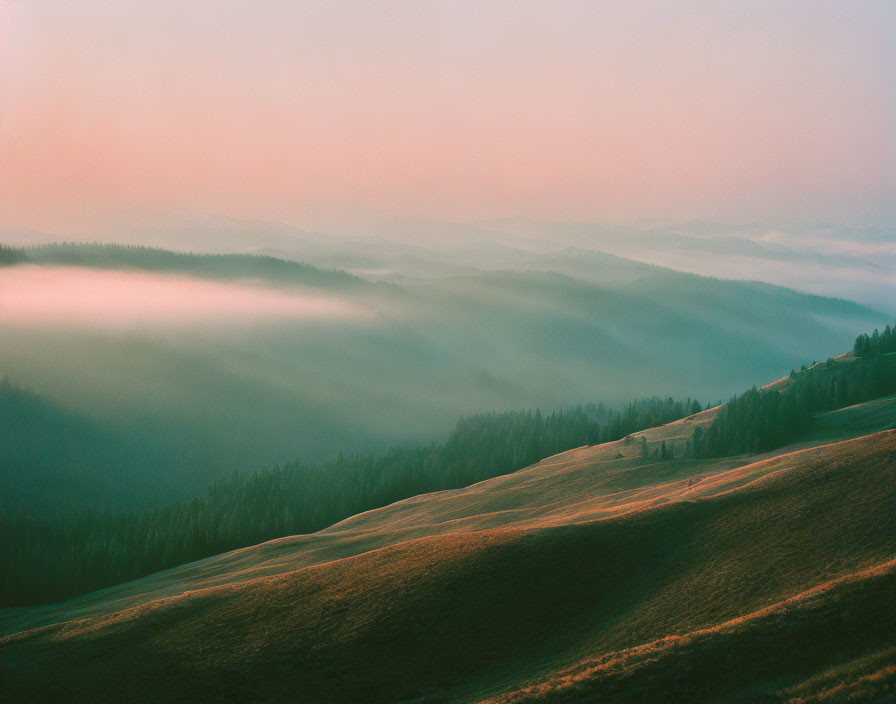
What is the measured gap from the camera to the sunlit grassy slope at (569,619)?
3519cm

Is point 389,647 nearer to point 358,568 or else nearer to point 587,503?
point 358,568

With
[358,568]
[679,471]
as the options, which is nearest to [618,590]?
[358,568]

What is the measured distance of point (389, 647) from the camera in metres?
46.2

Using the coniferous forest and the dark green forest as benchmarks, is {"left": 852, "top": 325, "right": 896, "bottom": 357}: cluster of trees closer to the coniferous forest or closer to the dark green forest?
the coniferous forest

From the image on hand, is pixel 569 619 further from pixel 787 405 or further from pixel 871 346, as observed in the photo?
pixel 871 346

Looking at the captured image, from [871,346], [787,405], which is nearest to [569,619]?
[787,405]

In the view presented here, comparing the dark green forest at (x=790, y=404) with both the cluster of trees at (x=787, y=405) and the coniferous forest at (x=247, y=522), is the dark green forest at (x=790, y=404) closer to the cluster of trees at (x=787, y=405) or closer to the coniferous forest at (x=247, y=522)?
the cluster of trees at (x=787, y=405)

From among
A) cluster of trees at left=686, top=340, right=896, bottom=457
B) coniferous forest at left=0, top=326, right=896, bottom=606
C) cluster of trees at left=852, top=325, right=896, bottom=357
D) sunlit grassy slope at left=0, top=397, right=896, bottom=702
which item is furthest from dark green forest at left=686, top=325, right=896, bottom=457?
sunlit grassy slope at left=0, top=397, right=896, bottom=702

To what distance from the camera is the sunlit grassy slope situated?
3519 centimetres

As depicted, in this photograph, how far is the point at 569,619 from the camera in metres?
47.9

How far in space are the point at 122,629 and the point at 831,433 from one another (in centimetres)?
11390

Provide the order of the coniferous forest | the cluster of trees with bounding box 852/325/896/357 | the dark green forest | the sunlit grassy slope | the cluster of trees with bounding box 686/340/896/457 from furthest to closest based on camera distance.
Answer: the cluster of trees with bounding box 852/325/896/357
the coniferous forest
the dark green forest
the cluster of trees with bounding box 686/340/896/457
the sunlit grassy slope

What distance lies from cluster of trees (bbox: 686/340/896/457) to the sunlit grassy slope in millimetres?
71930

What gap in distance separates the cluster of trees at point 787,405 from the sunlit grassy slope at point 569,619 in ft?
236
